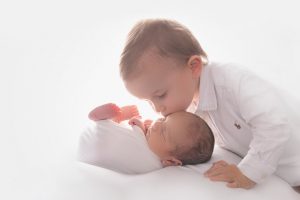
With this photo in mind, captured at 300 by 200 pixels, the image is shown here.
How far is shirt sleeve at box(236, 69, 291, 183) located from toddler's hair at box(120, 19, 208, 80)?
171 millimetres

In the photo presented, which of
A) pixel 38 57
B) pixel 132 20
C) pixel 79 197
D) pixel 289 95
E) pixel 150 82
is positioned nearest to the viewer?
pixel 79 197

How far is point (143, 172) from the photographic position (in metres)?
1.28

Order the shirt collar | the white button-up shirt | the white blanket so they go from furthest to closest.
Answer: the shirt collar < the white button-up shirt < the white blanket

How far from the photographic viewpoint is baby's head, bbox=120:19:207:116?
48.6 inches

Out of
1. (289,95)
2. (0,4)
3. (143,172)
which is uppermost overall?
(0,4)

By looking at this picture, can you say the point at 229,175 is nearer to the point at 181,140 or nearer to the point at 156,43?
the point at 181,140

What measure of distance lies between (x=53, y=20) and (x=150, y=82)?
0.46 m

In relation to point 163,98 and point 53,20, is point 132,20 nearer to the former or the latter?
point 53,20

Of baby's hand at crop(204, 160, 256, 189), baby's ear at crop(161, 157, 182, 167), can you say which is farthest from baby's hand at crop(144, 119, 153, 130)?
baby's hand at crop(204, 160, 256, 189)

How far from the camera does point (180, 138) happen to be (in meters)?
1.25

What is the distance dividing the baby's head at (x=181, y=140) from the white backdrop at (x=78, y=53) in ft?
0.73

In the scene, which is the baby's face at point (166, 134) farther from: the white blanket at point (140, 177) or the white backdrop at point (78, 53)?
the white backdrop at point (78, 53)

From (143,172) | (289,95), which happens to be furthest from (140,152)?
(289,95)

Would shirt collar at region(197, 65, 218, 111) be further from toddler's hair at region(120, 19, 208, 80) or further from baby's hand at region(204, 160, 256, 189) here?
baby's hand at region(204, 160, 256, 189)
